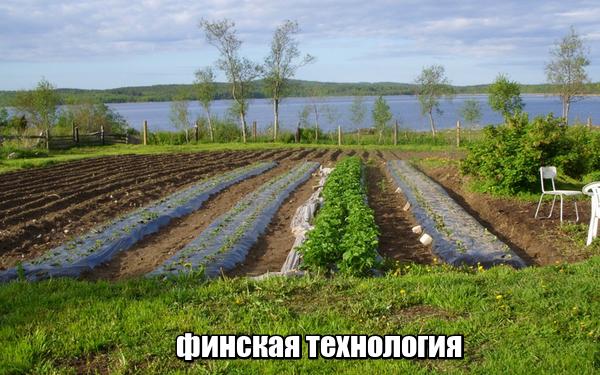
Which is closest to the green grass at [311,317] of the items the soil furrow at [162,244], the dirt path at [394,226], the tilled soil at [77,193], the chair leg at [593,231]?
the soil furrow at [162,244]

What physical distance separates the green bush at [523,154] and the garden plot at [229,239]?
16.2 ft

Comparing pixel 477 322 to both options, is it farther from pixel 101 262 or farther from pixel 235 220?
pixel 235 220

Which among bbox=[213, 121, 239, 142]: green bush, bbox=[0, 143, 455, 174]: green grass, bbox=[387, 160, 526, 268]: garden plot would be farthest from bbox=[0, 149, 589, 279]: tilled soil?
bbox=[213, 121, 239, 142]: green bush

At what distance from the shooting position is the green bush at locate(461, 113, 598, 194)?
1316 centimetres

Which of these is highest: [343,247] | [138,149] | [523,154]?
[523,154]

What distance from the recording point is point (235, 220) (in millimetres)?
10367

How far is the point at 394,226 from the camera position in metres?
10.6

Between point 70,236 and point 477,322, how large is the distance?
718 cm

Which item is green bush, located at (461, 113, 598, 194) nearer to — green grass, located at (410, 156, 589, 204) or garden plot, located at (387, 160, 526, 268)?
green grass, located at (410, 156, 589, 204)

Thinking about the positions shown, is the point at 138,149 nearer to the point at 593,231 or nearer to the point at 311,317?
the point at 593,231

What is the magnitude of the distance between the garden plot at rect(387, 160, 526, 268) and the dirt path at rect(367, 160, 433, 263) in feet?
0.67

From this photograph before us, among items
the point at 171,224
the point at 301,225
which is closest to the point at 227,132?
the point at 171,224

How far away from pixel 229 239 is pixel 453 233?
3.58 meters

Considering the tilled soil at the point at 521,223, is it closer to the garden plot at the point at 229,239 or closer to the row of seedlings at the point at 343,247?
the row of seedlings at the point at 343,247
